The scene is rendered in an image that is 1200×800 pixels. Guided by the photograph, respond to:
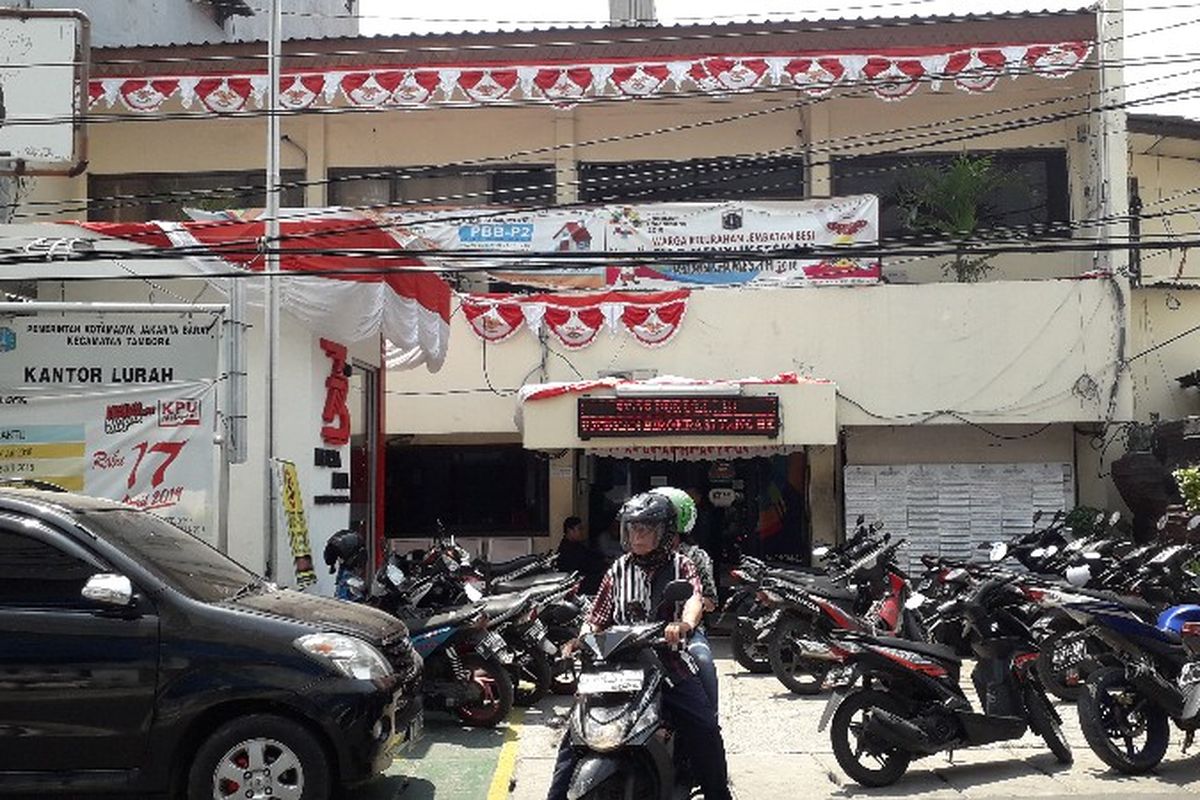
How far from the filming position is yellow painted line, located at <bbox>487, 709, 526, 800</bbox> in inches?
310

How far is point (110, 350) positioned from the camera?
10758 millimetres

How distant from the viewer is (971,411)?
15.9 m

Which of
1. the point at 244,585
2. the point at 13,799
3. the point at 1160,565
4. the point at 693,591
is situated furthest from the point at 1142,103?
the point at 13,799

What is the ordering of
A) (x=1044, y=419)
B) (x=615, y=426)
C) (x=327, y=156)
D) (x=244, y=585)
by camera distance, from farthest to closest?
(x=327, y=156) → (x=1044, y=419) → (x=615, y=426) → (x=244, y=585)

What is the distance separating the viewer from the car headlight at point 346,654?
6.58 metres

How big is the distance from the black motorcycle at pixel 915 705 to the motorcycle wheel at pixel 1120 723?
33cm

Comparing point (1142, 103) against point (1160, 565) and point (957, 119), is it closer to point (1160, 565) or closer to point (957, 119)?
point (1160, 565)

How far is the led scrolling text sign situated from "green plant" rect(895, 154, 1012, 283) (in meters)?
3.83

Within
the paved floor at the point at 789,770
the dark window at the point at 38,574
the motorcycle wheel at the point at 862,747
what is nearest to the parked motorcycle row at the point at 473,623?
the paved floor at the point at 789,770

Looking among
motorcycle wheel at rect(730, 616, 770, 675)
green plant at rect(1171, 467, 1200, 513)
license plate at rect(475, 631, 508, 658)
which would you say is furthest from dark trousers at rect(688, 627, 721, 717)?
green plant at rect(1171, 467, 1200, 513)

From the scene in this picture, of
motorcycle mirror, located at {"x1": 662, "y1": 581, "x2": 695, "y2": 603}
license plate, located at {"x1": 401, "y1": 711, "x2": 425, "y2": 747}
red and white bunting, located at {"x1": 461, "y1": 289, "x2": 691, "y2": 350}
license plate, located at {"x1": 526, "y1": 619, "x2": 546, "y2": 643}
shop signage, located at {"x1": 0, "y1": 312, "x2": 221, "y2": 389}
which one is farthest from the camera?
red and white bunting, located at {"x1": 461, "y1": 289, "x2": 691, "y2": 350}

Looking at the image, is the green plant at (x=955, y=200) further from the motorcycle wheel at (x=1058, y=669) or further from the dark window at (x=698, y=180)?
the motorcycle wheel at (x=1058, y=669)

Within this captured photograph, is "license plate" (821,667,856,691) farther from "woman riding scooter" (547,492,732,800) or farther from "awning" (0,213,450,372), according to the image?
"awning" (0,213,450,372)

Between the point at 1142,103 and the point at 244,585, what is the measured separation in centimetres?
914
